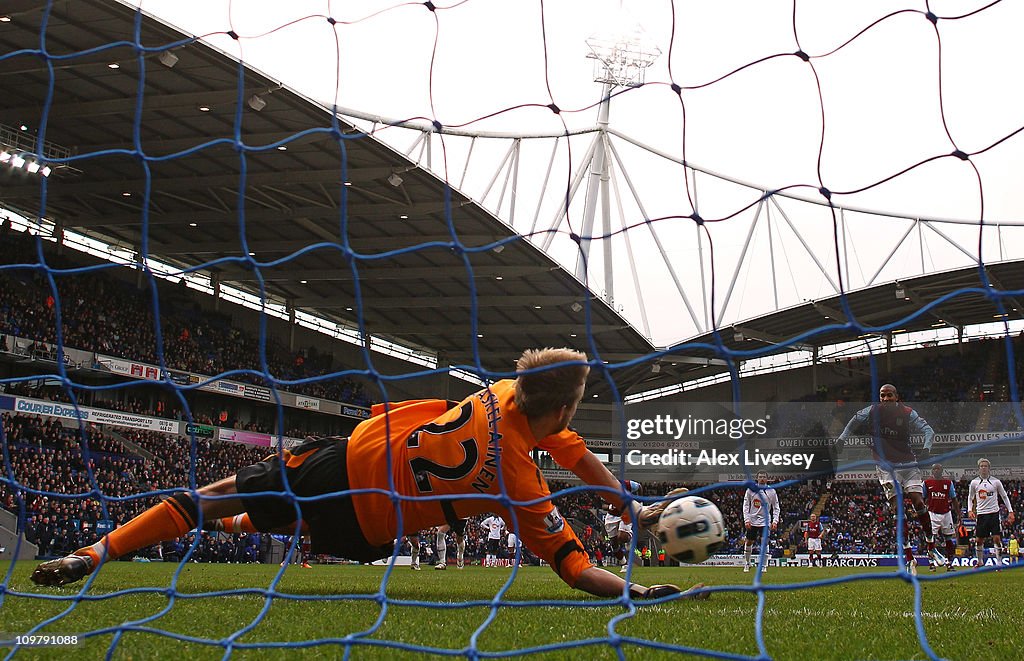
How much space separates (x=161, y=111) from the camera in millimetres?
18547

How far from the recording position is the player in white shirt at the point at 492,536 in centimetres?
2184

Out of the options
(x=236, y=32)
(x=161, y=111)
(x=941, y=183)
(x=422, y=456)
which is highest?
(x=161, y=111)

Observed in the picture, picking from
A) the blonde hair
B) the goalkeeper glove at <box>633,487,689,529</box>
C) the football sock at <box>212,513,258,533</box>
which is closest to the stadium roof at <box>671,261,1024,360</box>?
the football sock at <box>212,513,258,533</box>

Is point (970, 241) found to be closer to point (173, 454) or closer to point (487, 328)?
point (487, 328)

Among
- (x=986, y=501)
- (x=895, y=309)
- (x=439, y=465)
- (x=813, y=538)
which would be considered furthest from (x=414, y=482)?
(x=895, y=309)

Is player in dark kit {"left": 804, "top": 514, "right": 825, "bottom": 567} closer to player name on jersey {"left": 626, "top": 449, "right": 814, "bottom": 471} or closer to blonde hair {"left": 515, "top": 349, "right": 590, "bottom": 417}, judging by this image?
player name on jersey {"left": 626, "top": 449, "right": 814, "bottom": 471}

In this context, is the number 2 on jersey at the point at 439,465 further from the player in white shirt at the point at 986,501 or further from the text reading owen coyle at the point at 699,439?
the text reading owen coyle at the point at 699,439

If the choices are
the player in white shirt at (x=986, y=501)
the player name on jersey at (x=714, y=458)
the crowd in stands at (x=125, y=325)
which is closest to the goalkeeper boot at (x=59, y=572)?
A: the player in white shirt at (x=986, y=501)

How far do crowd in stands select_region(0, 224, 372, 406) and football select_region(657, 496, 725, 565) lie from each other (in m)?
16.7

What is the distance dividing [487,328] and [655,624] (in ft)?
91.4

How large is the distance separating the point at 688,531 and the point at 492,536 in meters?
18.4

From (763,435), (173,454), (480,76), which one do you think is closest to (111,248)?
(173,454)

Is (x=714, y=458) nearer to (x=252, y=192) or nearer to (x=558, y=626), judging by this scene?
(x=252, y=192)

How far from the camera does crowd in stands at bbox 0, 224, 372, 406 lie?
24062 mm
